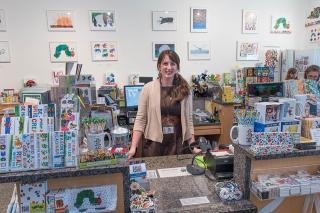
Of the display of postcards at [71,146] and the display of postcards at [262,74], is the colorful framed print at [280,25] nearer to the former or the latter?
the display of postcards at [262,74]

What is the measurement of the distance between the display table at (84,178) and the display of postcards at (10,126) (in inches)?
7.1

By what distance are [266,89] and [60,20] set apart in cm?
305

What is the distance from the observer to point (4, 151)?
1154 mm

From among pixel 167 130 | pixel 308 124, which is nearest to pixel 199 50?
pixel 167 130

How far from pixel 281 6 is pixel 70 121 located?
4602 millimetres

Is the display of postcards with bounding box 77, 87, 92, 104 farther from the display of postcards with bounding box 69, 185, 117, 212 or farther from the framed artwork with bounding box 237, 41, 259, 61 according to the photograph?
the framed artwork with bounding box 237, 41, 259, 61

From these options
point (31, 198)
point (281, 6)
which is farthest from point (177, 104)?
point (281, 6)

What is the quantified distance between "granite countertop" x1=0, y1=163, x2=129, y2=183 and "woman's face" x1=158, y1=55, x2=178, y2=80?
1177 mm

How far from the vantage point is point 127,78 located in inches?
170

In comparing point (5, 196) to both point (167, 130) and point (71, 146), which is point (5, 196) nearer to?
point (71, 146)

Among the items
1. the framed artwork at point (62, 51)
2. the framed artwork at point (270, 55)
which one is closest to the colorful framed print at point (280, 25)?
the framed artwork at point (270, 55)

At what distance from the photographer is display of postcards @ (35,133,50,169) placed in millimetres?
1171

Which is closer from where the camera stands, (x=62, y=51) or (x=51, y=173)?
(x=51, y=173)

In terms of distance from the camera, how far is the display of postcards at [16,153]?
1.16 meters
